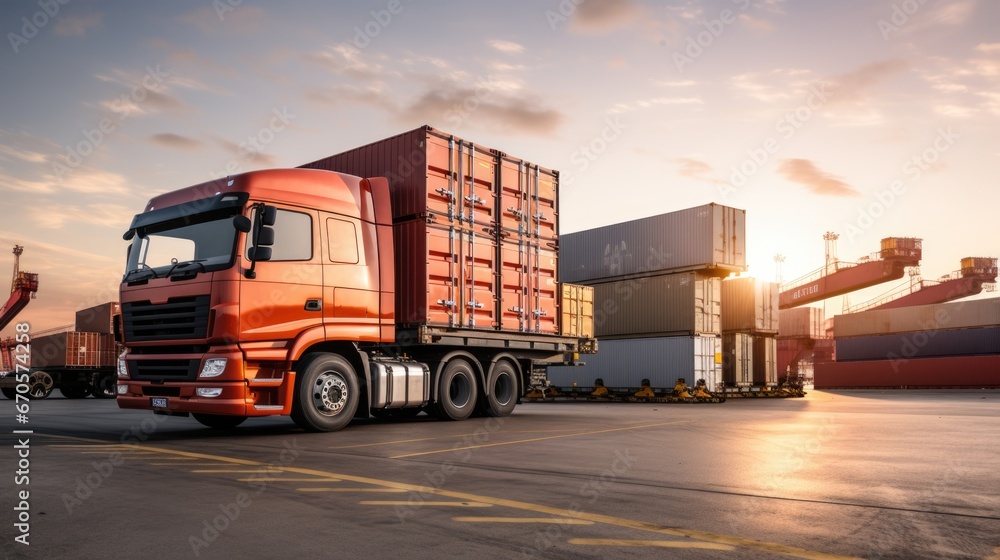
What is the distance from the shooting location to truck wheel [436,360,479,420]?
564 inches

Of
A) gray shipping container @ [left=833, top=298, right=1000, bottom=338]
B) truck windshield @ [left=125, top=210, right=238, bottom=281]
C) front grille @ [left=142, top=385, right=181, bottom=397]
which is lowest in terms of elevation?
front grille @ [left=142, top=385, right=181, bottom=397]

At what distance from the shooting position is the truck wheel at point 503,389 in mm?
15586

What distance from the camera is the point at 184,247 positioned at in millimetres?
11250

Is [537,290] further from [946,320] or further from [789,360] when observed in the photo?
[789,360]

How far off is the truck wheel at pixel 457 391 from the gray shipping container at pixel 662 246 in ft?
44.4

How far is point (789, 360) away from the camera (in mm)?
70188

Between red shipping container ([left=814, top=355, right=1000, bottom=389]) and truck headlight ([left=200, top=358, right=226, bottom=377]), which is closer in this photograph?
truck headlight ([left=200, top=358, right=226, bottom=377])

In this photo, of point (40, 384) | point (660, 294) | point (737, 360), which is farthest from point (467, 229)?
point (40, 384)

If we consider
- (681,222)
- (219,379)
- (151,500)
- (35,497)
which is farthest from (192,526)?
(681,222)

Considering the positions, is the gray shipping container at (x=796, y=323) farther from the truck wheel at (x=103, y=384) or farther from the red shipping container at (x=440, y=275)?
the red shipping container at (x=440, y=275)

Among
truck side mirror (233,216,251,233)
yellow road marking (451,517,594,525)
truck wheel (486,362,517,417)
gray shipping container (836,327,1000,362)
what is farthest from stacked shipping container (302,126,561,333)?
gray shipping container (836,327,1000,362)

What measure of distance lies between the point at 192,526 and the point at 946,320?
59.3 metres

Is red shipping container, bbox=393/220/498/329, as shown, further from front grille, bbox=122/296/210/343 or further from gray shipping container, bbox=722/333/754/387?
gray shipping container, bbox=722/333/754/387

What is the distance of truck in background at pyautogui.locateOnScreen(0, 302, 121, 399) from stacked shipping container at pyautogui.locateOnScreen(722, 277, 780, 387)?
23634 mm
